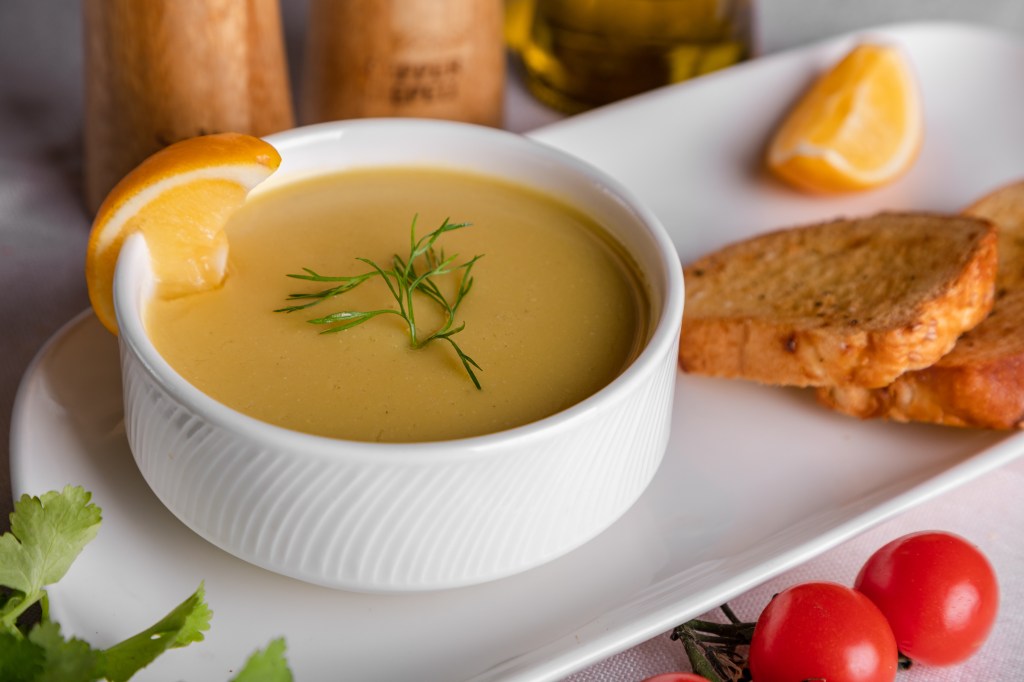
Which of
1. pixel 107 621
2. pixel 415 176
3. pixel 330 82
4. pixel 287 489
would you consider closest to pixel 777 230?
pixel 415 176

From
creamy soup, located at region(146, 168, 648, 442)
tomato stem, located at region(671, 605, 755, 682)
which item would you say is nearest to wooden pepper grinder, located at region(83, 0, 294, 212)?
creamy soup, located at region(146, 168, 648, 442)

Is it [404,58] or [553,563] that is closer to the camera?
[553,563]

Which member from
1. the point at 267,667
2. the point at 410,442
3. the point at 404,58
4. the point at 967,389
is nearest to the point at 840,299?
the point at 967,389

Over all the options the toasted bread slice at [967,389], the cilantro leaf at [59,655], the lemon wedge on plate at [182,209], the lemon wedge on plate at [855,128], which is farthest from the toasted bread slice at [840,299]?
the cilantro leaf at [59,655]

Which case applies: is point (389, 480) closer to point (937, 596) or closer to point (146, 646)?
point (146, 646)

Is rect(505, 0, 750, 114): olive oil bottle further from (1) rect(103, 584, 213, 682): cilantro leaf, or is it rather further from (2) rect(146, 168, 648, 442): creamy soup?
(1) rect(103, 584, 213, 682): cilantro leaf
